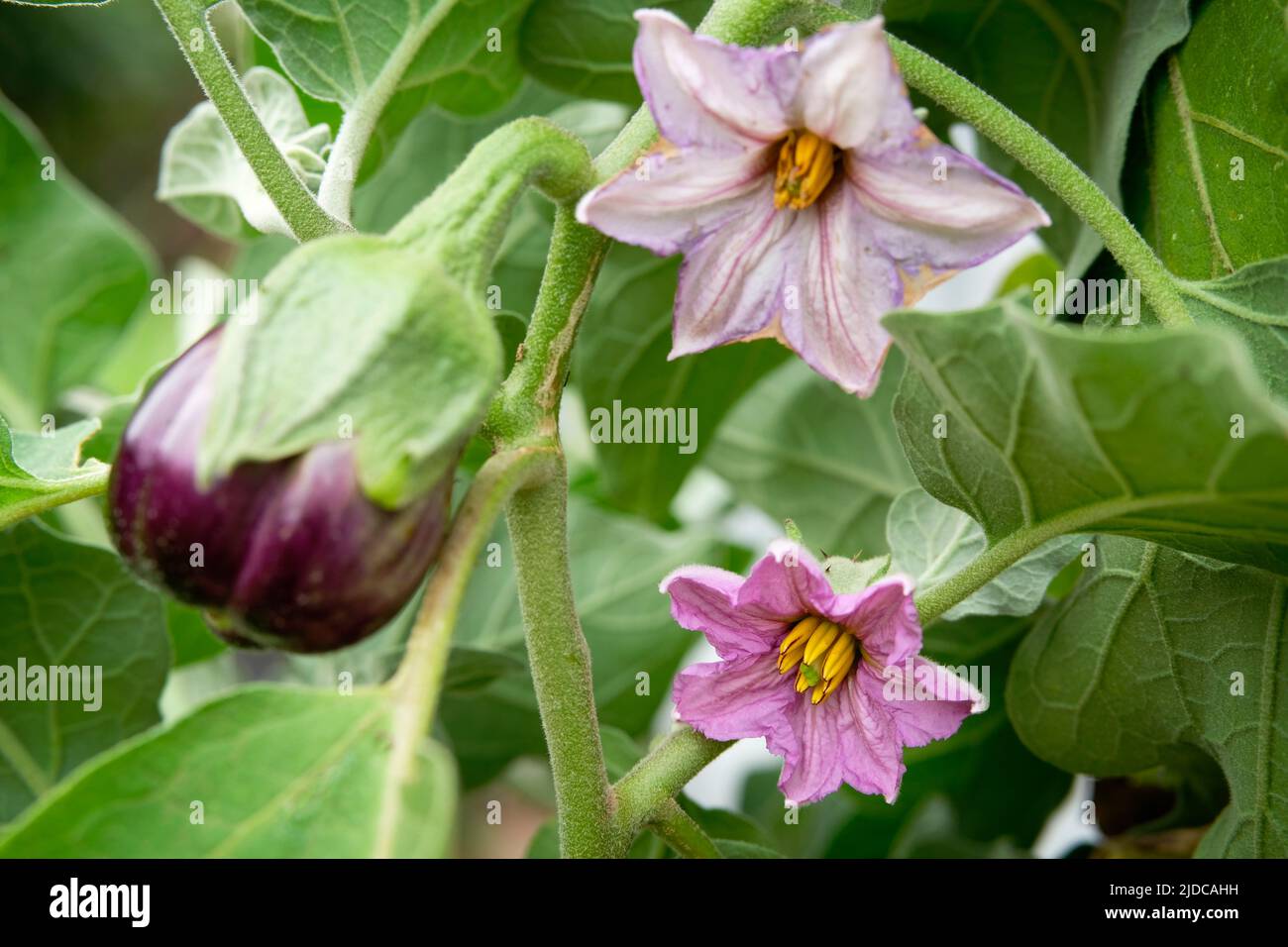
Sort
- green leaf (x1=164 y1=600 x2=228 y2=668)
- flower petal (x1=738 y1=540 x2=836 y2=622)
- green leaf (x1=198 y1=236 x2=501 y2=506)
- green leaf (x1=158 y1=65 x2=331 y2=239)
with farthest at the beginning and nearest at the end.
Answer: green leaf (x1=164 y1=600 x2=228 y2=668) → green leaf (x1=158 y1=65 x2=331 y2=239) → flower petal (x1=738 y1=540 x2=836 y2=622) → green leaf (x1=198 y1=236 x2=501 y2=506)

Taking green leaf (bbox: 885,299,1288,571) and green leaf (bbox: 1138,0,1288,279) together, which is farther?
green leaf (bbox: 1138,0,1288,279)

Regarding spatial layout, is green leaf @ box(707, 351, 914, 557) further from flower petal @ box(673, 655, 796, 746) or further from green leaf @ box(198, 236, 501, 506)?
green leaf @ box(198, 236, 501, 506)

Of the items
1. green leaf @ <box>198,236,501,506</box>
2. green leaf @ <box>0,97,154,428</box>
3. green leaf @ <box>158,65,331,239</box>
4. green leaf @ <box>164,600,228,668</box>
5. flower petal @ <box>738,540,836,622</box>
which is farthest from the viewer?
green leaf @ <box>0,97,154,428</box>

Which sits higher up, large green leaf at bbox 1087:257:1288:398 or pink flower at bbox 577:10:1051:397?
pink flower at bbox 577:10:1051:397

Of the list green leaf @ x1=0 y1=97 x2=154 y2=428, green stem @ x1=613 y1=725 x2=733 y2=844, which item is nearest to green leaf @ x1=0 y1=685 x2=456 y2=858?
green stem @ x1=613 y1=725 x2=733 y2=844

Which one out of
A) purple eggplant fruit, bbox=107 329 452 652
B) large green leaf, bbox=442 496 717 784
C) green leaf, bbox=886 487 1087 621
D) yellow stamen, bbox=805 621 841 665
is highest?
purple eggplant fruit, bbox=107 329 452 652

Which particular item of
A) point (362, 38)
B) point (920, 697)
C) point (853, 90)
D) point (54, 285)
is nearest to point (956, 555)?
point (920, 697)

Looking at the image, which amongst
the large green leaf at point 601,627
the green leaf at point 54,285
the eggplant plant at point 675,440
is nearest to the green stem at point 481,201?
the eggplant plant at point 675,440

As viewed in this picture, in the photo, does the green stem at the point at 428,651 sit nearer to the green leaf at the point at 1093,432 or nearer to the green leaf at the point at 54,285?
the green leaf at the point at 1093,432
